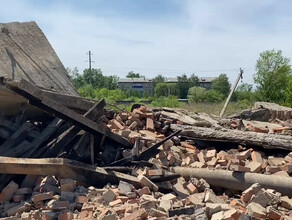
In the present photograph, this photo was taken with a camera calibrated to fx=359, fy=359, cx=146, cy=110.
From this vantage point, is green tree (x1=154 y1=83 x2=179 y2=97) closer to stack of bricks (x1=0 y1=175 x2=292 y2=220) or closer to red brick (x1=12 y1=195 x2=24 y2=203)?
stack of bricks (x1=0 y1=175 x2=292 y2=220)

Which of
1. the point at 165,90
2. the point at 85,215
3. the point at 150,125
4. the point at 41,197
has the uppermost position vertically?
the point at 150,125

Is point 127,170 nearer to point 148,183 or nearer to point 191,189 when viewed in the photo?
point 148,183

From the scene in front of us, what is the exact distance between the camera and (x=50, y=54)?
7246 mm

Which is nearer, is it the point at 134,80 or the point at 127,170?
the point at 127,170

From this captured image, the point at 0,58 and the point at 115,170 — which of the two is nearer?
the point at 115,170

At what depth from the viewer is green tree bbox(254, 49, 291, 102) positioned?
27109 mm

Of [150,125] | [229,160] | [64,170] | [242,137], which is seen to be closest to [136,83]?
[150,125]

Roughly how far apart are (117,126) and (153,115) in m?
0.89

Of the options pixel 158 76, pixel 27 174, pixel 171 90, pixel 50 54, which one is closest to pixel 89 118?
pixel 27 174

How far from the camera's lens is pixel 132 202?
153 inches

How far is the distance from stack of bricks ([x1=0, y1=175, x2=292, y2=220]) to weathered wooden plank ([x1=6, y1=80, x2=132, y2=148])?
0.84m

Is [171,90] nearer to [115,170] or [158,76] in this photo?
[158,76]

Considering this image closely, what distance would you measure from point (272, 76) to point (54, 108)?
25356 mm

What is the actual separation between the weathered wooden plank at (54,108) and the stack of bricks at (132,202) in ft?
2.76
